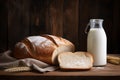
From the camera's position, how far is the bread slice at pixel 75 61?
1035 mm

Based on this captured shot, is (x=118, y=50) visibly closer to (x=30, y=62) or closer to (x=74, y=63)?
(x=74, y=63)

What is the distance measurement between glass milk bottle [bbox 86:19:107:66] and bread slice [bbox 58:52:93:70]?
42 millimetres

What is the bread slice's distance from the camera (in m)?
1.04

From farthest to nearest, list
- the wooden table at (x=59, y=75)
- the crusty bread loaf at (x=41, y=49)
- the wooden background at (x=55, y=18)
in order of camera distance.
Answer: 1. the wooden background at (x=55, y=18)
2. the crusty bread loaf at (x=41, y=49)
3. the wooden table at (x=59, y=75)

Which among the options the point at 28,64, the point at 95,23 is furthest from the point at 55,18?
the point at 28,64

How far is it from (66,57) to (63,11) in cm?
52

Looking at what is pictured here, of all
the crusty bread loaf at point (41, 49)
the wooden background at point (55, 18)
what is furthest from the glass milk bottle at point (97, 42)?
the wooden background at point (55, 18)

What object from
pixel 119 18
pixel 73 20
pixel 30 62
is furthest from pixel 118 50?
pixel 30 62

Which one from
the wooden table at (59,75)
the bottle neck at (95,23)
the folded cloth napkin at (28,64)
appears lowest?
the wooden table at (59,75)

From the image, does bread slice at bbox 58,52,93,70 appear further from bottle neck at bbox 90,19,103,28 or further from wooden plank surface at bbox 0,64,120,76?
bottle neck at bbox 90,19,103,28

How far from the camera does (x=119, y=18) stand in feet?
5.16

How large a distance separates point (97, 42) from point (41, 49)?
0.26 meters

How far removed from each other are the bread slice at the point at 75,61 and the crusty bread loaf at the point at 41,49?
4cm

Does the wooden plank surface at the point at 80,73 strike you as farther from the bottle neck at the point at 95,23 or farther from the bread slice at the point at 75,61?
the bottle neck at the point at 95,23
